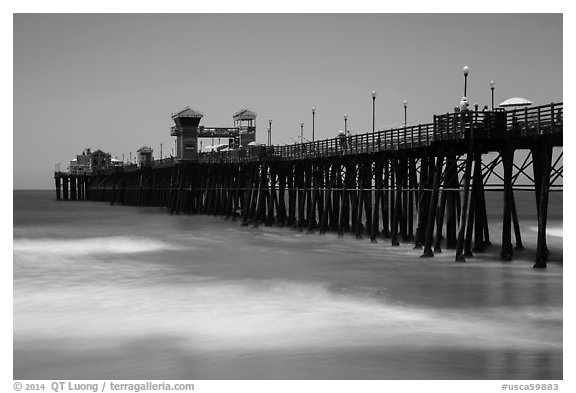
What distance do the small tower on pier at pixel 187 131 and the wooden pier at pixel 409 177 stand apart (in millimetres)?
2240

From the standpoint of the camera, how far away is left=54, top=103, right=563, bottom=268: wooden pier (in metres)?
26.7

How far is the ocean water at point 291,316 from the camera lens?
51.7 ft

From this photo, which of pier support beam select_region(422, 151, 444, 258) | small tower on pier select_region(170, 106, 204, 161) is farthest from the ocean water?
small tower on pier select_region(170, 106, 204, 161)

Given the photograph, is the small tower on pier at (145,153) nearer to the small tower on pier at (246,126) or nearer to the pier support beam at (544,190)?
the small tower on pier at (246,126)

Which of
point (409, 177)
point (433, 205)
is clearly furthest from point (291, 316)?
point (409, 177)

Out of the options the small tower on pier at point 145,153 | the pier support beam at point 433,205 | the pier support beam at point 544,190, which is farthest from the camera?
the small tower on pier at point 145,153

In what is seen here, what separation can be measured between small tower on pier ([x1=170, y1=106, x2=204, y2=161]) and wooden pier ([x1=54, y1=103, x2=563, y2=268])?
2.24m

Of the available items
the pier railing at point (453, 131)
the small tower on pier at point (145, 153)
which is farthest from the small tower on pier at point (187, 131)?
the small tower on pier at point (145, 153)

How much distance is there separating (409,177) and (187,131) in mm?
39833

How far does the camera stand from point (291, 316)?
20422 millimetres
